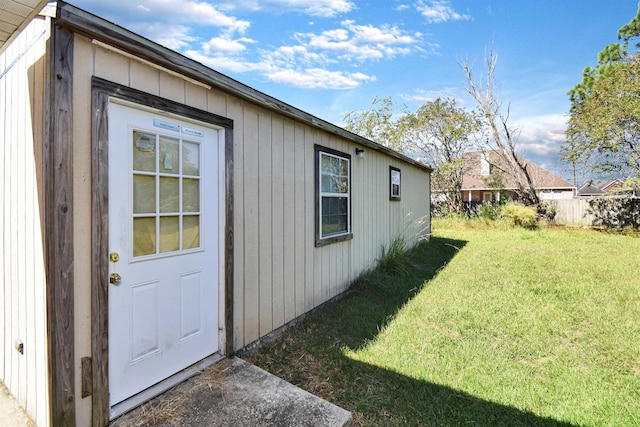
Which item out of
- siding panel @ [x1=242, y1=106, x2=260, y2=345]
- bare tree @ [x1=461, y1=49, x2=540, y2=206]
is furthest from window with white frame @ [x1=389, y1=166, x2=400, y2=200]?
bare tree @ [x1=461, y1=49, x2=540, y2=206]

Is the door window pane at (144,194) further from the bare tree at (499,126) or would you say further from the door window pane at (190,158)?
the bare tree at (499,126)

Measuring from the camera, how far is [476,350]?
2.89m

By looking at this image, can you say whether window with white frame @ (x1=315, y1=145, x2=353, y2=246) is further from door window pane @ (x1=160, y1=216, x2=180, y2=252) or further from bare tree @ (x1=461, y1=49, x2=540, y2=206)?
bare tree @ (x1=461, y1=49, x2=540, y2=206)

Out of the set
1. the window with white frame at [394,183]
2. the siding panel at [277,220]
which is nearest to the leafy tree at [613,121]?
the window with white frame at [394,183]

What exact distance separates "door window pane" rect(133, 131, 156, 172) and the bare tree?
1502 cm

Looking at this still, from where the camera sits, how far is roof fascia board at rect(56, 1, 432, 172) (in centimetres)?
160

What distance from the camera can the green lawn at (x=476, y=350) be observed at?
2.12 meters

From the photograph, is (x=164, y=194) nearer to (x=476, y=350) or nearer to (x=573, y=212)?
(x=476, y=350)

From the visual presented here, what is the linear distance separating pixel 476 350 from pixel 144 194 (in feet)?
10.5

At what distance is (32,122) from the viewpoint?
5.99 feet

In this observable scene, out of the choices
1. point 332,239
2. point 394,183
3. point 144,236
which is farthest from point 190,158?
point 394,183

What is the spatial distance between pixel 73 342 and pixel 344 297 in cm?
350

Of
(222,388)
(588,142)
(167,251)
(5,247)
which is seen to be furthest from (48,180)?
(588,142)

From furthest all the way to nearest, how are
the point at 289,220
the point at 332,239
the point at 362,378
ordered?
the point at 332,239, the point at 289,220, the point at 362,378
